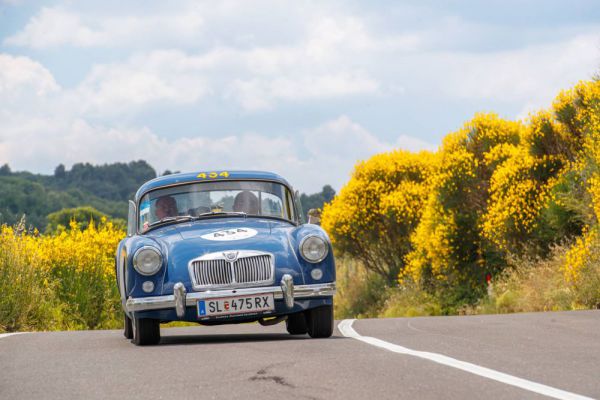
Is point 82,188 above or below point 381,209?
above

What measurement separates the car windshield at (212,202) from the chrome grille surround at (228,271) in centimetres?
149

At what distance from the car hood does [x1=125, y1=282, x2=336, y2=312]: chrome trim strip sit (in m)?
0.09

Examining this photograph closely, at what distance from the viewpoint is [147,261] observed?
10.4 meters

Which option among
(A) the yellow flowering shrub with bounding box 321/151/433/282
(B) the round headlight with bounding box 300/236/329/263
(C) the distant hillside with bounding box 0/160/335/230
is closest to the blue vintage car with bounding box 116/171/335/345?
(B) the round headlight with bounding box 300/236/329/263

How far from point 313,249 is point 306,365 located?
Answer: 9.81 feet

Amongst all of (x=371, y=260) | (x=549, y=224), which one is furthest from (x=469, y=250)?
(x=371, y=260)

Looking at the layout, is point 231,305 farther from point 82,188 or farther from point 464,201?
point 82,188

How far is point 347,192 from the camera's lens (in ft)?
147

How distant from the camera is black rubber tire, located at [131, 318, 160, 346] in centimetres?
1047

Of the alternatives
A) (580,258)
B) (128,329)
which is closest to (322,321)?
(128,329)

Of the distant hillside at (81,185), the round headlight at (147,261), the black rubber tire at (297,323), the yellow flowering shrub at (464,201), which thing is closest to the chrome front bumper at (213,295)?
the round headlight at (147,261)

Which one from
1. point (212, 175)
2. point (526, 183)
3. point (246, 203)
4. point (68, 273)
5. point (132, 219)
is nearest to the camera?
point (246, 203)

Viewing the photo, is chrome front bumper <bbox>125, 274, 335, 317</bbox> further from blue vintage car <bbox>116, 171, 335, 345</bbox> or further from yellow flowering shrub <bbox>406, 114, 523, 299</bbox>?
yellow flowering shrub <bbox>406, 114, 523, 299</bbox>

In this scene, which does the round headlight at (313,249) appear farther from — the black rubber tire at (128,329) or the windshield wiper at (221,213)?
the black rubber tire at (128,329)
